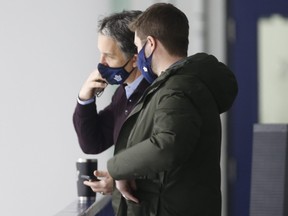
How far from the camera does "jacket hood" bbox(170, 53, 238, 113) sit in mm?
2111

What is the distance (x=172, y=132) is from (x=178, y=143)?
0.03 meters

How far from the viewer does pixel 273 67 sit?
17.1 feet

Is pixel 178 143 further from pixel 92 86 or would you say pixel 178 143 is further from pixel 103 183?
pixel 92 86

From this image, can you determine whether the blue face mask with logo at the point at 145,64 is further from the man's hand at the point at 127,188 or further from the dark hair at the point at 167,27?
the man's hand at the point at 127,188

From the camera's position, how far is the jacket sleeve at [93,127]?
9.47ft

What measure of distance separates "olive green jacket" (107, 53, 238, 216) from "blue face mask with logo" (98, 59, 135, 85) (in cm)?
55

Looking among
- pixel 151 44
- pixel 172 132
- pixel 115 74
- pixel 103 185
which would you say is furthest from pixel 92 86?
pixel 172 132

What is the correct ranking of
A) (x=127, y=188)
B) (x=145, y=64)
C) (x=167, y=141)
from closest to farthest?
(x=167, y=141)
(x=127, y=188)
(x=145, y=64)

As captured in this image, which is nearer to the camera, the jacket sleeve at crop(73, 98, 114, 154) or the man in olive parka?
the man in olive parka

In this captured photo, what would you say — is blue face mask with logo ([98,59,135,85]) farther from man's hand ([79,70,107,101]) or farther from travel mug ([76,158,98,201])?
travel mug ([76,158,98,201])

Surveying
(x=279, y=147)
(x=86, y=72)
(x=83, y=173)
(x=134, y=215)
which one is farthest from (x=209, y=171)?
(x=86, y=72)

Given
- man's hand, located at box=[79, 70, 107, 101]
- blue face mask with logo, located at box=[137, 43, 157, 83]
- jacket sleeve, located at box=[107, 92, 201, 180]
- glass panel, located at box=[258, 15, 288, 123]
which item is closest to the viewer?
jacket sleeve, located at box=[107, 92, 201, 180]

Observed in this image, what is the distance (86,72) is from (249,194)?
4.68 ft

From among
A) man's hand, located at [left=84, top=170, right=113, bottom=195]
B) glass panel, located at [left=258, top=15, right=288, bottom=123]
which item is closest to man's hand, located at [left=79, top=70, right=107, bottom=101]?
man's hand, located at [left=84, top=170, right=113, bottom=195]
